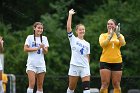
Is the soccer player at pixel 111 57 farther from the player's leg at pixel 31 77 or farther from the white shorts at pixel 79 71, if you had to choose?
the player's leg at pixel 31 77

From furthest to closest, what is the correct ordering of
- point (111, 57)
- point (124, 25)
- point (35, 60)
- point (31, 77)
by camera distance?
point (124, 25), point (35, 60), point (31, 77), point (111, 57)

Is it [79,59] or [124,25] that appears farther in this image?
[124,25]

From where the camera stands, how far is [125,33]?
2872 cm

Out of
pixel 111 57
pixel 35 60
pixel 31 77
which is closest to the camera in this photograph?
pixel 111 57

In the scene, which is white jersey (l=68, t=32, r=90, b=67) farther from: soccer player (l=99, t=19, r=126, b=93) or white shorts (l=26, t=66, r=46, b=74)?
white shorts (l=26, t=66, r=46, b=74)

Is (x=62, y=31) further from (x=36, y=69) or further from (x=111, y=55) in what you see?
(x=111, y=55)

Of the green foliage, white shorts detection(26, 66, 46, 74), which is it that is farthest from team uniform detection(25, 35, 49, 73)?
the green foliage

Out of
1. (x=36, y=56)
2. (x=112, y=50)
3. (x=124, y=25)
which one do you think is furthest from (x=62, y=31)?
(x=112, y=50)

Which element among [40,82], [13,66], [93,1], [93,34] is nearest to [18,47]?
[13,66]

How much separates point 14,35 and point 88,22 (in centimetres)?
404

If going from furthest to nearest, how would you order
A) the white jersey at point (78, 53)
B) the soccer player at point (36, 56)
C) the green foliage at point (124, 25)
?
the green foliage at point (124, 25), the soccer player at point (36, 56), the white jersey at point (78, 53)

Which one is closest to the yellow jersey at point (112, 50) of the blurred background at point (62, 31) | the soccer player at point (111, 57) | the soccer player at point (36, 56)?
the soccer player at point (111, 57)

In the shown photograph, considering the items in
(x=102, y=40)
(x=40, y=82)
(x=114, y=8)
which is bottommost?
(x=40, y=82)

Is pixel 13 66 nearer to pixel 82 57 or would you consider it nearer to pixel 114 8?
pixel 114 8
